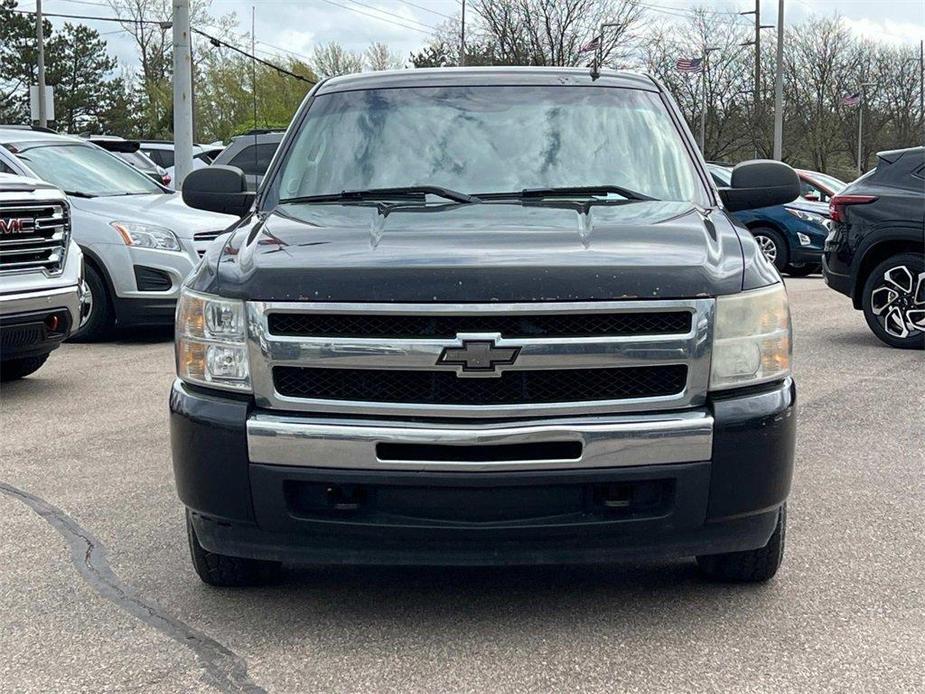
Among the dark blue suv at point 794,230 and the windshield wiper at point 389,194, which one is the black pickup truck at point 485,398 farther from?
the dark blue suv at point 794,230

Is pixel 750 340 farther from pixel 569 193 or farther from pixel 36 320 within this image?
pixel 36 320

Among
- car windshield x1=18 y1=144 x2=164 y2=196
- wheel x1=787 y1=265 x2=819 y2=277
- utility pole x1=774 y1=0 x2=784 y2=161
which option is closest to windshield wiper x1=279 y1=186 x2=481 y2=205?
car windshield x1=18 y1=144 x2=164 y2=196

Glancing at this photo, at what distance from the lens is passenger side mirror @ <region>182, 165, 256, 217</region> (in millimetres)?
5168

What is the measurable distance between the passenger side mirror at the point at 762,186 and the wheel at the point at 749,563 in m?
1.54

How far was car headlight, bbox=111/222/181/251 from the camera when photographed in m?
10.7

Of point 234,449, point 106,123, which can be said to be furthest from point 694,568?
point 106,123

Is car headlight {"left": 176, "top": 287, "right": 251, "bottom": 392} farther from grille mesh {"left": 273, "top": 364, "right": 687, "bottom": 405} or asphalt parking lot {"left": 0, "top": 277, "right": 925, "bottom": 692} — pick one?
asphalt parking lot {"left": 0, "top": 277, "right": 925, "bottom": 692}

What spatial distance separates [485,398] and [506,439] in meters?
0.14

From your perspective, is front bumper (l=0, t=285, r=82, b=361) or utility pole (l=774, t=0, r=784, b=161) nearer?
front bumper (l=0, t=285, r=82, b=361)

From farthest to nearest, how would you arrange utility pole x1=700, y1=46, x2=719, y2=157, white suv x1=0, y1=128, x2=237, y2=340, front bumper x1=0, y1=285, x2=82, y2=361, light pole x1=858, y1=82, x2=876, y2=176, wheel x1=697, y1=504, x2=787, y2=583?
light pole x1=858, y1=82, x2=876, y2=176
utility pole x1=700, y1=46, x2=719, y2=157
white suv x1=0, y1=128, x2=237, y2=340
front bumper x1=0, y1=285, x2=82, y2=361
wheel x1=697, y1=504, x2=787, y2=583

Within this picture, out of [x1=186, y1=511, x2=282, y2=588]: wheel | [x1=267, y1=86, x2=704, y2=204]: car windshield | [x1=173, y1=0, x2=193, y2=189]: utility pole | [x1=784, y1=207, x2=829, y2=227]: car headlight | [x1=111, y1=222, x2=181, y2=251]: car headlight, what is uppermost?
[x1=173, y1=0, x2=193, y2=189]: utility pole

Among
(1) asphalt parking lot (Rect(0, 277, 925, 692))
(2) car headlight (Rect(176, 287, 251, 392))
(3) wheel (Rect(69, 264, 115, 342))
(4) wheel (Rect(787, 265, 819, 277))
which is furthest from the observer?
(4) wheel (Rect(787, 265, 819, 277))

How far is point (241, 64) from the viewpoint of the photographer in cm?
6412

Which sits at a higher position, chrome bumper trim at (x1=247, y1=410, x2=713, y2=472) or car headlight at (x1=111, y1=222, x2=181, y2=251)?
car headlight at (x1=111, y1=222, x2=181, y2=251)
